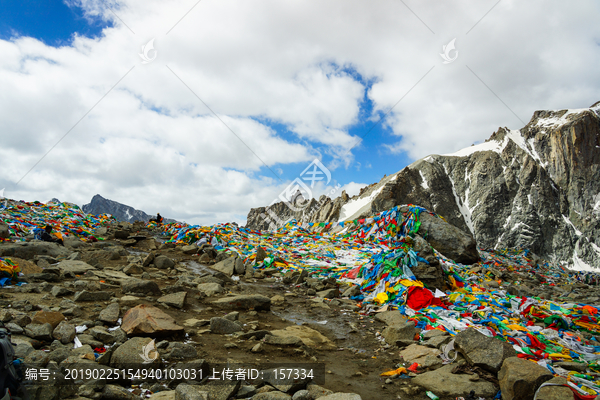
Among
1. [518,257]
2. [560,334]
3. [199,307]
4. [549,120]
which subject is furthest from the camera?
[549,120]

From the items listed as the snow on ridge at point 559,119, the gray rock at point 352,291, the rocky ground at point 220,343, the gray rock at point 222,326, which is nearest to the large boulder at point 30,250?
the rocky ground at point 220,343

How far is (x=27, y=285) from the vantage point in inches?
216

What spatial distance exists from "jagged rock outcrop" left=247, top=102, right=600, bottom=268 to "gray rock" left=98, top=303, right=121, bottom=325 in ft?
198

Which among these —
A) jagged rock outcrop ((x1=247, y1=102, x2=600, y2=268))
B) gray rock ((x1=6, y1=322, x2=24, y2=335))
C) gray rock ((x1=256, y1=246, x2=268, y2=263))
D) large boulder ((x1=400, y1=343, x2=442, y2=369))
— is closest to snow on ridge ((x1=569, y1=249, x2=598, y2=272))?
jagged rock outcrop ((x1=247, y1=102, x2=600, y2=268))

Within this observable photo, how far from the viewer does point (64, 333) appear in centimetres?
366

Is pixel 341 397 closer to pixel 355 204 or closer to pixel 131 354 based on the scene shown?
pixel 131 354

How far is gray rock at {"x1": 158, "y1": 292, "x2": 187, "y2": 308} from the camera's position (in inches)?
229

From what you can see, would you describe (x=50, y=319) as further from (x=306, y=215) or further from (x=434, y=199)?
(x=434, y=199)

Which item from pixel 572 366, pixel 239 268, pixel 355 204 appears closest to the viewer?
pixel 572 366

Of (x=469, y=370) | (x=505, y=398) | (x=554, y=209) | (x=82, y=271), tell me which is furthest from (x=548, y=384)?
(x=554, y=209)

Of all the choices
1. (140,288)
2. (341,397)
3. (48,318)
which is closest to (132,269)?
(140,288)

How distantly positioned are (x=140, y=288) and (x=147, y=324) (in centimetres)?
220

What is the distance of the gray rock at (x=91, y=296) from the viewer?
514 centimetres

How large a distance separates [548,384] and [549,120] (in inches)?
4091
